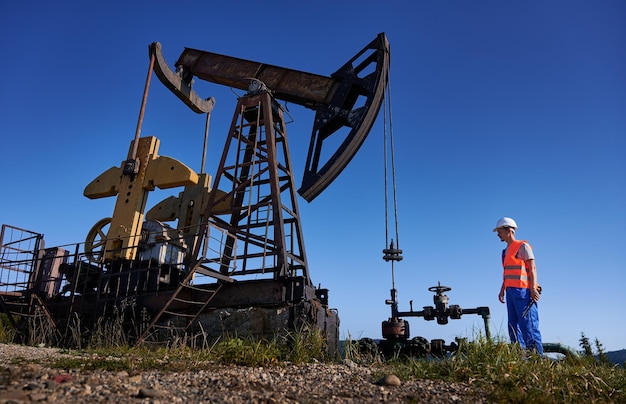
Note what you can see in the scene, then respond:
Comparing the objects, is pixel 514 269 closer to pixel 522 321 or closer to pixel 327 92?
pixel 522 321

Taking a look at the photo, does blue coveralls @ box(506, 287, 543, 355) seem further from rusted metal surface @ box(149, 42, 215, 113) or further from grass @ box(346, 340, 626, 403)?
rusted metal surface @ box(149, 42, 215, 113)

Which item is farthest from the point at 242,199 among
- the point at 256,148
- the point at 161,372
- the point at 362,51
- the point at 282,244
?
the point at 161,372

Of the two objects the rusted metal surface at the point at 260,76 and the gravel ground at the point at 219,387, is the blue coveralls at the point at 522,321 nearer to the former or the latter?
the gravel ground at the point at 219,387

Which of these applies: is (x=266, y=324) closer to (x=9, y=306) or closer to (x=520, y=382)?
(x=520, y=382)

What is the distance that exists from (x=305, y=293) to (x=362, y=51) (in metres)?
5.06

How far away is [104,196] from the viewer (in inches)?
440

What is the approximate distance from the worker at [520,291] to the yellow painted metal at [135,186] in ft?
22.4

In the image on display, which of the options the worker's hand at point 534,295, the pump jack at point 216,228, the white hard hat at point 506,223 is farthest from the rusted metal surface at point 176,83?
the worker's hand at point 534,295

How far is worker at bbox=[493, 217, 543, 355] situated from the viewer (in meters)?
5.16

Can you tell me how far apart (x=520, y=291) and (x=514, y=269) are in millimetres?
271

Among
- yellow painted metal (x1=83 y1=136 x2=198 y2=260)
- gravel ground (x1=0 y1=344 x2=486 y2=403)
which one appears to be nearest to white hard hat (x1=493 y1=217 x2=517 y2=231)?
gravel ground (x1=0 y1=344 x2=486 y2=403)

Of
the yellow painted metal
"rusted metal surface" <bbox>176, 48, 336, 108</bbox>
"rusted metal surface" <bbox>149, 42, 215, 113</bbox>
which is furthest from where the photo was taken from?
"rusted metal surface" <bbox>149, 42, 215, 113</bbox>

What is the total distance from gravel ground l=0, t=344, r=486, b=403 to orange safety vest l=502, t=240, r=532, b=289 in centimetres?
197

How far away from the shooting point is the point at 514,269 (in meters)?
5.43
